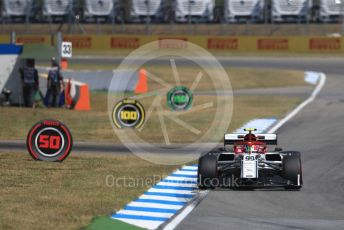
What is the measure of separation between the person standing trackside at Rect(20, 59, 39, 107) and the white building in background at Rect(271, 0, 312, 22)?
94.7 ft

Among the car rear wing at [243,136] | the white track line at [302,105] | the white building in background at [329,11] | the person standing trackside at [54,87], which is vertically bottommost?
the white track line at [302,105]

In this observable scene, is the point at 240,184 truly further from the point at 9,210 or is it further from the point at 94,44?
the point at 94,44

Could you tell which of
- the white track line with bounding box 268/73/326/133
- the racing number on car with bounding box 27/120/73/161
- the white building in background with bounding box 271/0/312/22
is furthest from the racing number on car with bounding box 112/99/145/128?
the white building in background with bounding box 271/0/312/22

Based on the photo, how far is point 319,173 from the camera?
55.3 ft

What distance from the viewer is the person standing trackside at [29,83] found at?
31.3 metres

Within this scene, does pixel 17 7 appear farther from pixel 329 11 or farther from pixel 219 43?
pixel 329 11

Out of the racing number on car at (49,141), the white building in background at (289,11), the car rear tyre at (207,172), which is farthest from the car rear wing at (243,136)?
the white building in background at (289,11)

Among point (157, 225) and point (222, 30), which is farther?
point (222, 30)

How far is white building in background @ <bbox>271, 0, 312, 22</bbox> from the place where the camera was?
57.2 m

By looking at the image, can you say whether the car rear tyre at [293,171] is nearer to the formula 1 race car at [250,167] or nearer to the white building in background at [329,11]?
the formula 1 race car at [250,167]

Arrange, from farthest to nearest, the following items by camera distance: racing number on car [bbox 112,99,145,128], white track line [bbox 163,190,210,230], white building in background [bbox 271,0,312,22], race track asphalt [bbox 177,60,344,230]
A: white building in background [bbox 271,0,312,22]
racing number on car [bbox 112,99,145,128]
race track asphalt [bbox 177,60,344,230]
white track line [bbox 163,190,210,230]

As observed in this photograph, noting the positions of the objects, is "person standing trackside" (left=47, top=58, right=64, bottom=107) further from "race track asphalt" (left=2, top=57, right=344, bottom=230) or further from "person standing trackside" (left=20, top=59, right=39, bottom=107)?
"race track asphalt" (left=2, top=57, right=344, bottom=230)

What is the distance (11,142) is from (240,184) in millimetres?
8976

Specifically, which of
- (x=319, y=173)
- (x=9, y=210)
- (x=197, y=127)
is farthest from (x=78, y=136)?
(x=9, y=210)
